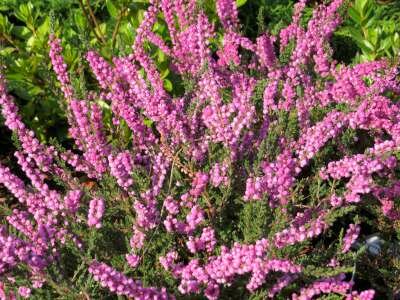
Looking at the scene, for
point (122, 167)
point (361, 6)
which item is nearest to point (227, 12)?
point (361, 6)

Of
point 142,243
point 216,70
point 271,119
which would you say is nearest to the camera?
point 142,243

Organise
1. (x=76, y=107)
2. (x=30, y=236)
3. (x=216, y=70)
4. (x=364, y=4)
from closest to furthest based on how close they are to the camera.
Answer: (x=30, y=236)
(x=76, y=107)
(x=216, y=70)
(x=364, y=4)

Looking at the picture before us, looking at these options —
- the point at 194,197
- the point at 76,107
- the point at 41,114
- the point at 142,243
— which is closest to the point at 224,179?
the point at 194,197

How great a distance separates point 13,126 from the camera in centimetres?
210

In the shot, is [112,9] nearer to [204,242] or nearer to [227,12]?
[227,12]

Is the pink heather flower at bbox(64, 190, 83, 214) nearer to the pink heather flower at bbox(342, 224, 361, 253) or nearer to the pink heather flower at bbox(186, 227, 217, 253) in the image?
the pink heather flower at bbox(186, 227, 217, 253)

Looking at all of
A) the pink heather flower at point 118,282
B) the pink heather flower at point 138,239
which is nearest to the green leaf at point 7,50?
the pink heather flower at point 138,239

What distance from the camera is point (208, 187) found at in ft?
7.93

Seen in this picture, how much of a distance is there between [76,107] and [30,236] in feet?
1.88

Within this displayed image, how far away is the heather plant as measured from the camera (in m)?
1.88

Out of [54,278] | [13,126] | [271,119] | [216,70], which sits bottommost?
[54,278]

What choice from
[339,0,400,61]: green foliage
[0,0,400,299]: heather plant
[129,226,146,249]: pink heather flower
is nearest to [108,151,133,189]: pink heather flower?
[0,0,400,299]: heather plant

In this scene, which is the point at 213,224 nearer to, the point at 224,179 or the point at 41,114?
the point at 224,179

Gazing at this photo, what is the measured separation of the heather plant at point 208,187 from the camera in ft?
6.17
